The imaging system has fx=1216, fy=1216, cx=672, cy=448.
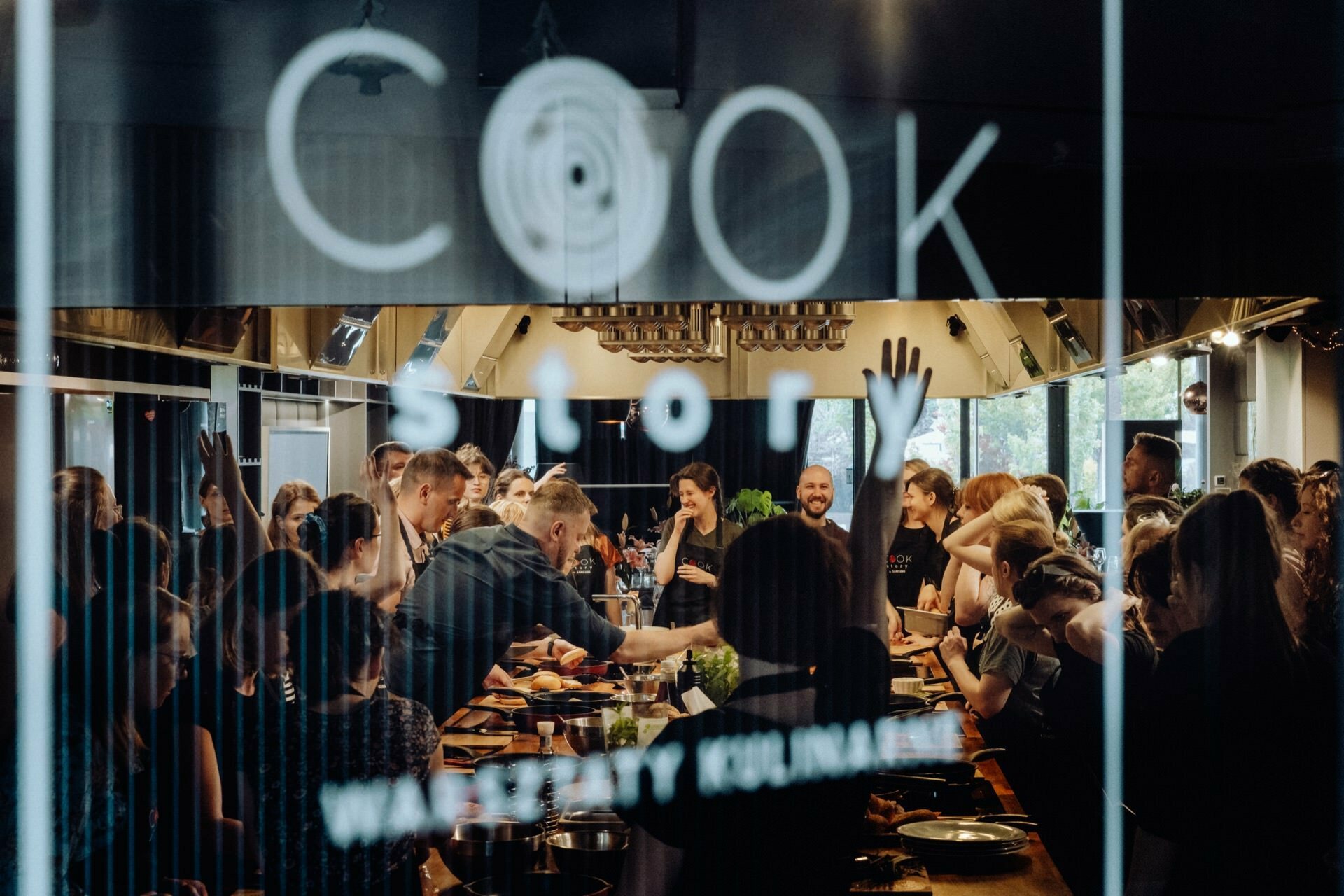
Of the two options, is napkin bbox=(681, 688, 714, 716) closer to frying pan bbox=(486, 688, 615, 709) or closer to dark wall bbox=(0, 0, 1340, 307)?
frying pan bbox=(486, 688, 615, 709)

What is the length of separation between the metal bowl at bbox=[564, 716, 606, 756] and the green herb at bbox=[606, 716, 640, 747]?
2 cm

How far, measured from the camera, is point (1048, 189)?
2150mm

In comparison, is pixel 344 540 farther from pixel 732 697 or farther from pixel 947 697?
pixel 947 697

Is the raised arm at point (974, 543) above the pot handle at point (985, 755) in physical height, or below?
above

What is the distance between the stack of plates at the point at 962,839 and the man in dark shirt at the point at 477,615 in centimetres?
102

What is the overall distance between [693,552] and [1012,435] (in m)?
3.81

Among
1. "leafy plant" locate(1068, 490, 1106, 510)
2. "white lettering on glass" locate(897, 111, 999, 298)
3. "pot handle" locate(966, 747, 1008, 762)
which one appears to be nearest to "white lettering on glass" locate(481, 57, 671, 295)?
"white lettering on glass" locate(897, 111, 999, 298)

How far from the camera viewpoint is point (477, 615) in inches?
117

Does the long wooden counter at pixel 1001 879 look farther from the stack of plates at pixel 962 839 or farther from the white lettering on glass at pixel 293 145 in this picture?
the white lettering on glass at pixel 293 145

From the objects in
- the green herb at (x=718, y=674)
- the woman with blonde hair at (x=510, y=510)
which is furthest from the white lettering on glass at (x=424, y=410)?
the green herb at (x=718, y=674)

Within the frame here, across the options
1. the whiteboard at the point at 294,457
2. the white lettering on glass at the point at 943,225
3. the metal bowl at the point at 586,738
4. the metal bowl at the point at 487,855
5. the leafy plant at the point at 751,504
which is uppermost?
the white lettering on glass at the point at 943,225

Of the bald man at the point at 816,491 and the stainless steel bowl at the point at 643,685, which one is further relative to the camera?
the bald man at the point at 816,491

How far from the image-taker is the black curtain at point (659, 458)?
8523 millimetres

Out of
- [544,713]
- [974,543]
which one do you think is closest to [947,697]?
[974,543]
